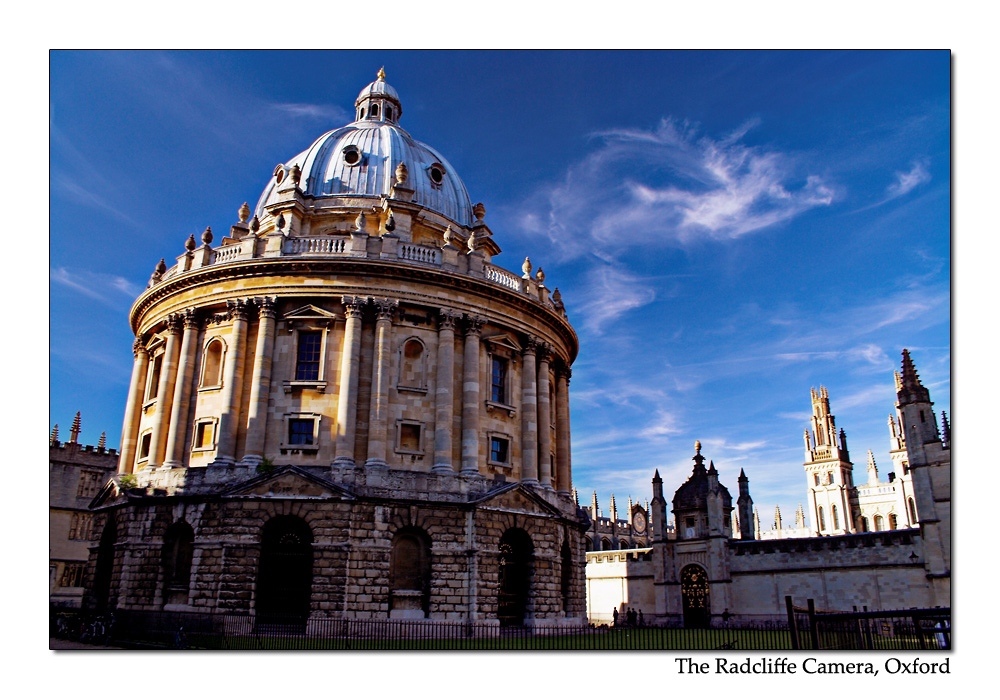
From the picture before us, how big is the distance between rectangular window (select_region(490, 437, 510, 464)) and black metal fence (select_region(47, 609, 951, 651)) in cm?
703

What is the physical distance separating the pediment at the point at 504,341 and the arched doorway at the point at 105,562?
56.2ft

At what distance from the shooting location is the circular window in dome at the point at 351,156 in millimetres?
38250

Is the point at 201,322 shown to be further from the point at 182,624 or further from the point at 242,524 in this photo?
the point at 182,624

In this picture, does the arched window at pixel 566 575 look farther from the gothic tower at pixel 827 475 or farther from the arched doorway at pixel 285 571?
the gothic tower at pixel 827 475

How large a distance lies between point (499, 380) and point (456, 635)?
11600 millimetres

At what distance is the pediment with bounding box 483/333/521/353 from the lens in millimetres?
32406

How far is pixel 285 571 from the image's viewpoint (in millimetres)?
26328

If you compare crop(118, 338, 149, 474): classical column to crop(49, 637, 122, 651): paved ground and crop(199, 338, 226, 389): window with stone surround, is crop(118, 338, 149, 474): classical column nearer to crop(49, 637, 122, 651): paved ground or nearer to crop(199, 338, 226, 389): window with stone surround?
crop(199, 338, 226, 389): window with stone surround

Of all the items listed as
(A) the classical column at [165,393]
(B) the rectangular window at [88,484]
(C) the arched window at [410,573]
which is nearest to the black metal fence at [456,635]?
(C) the arched window at [410,573]

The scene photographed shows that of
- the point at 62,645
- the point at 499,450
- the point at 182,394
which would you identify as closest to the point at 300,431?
the point at 182,394

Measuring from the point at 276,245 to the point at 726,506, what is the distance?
24.6 m

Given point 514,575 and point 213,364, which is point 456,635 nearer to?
point 514,575

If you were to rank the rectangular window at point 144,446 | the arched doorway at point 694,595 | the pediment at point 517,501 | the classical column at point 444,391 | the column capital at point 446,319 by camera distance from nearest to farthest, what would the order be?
the pediment at point 517,501, the classical column at point 444,391, the column capital at point 446,319, the rectangular window at point 144,446, the arched doorway at point 694,595

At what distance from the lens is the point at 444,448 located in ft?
95.6
